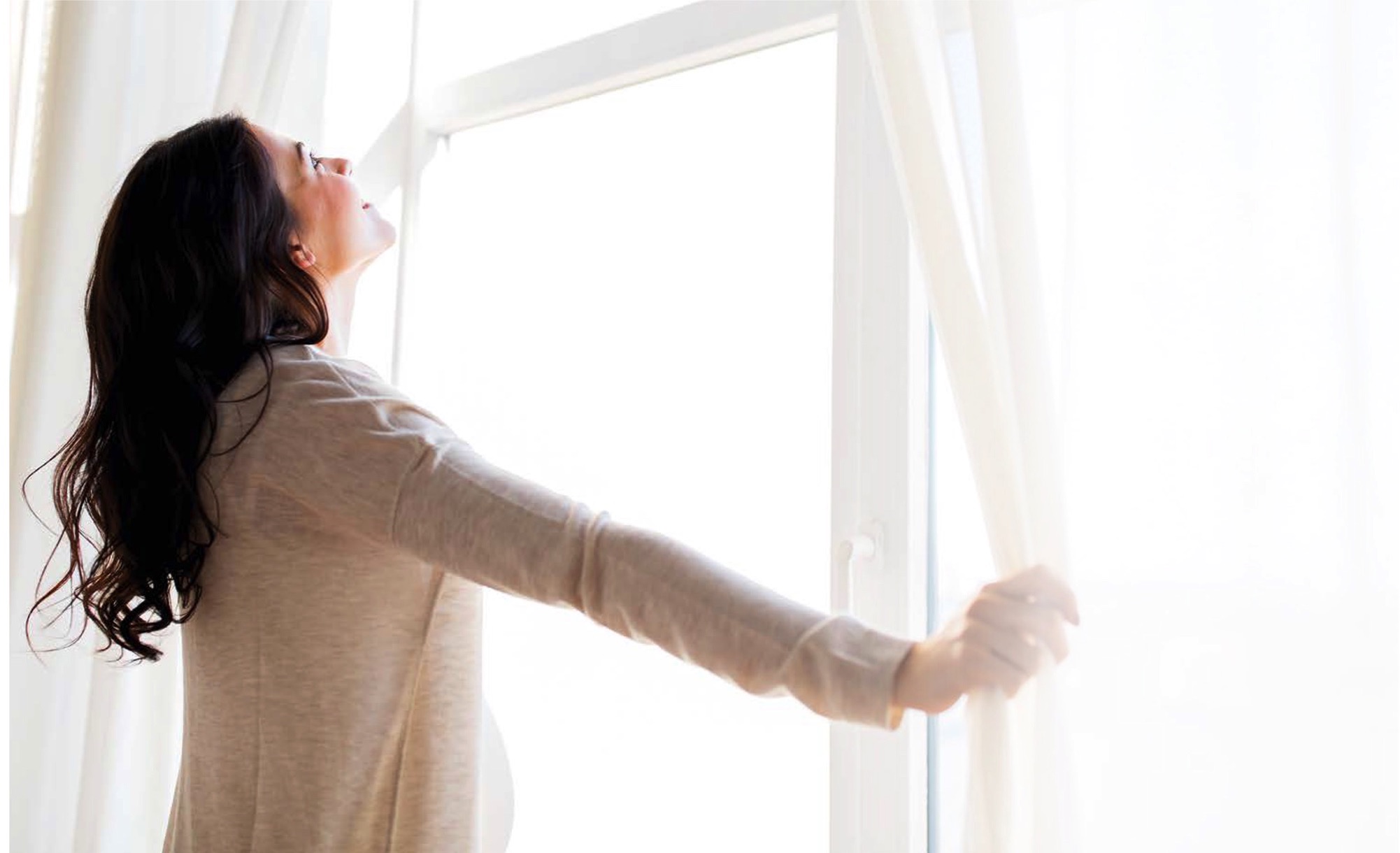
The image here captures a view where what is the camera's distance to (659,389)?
1.62m

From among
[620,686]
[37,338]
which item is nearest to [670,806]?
[620,686]

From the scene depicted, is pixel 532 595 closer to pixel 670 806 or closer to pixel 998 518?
pixel 998 518

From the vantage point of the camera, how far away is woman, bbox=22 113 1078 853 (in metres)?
0.84

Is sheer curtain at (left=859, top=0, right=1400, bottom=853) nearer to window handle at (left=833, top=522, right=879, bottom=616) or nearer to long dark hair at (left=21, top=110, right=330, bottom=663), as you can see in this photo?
window handle at (left=833, top=522, right=879, bottom=616)

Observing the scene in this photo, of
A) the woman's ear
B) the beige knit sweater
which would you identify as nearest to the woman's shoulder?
the beige knit sweater

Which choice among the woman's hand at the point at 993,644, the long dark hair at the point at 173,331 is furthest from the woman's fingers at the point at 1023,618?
the long dark hair at the point at 173,331

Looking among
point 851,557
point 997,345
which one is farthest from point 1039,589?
point 851,557

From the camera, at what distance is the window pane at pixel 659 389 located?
4.86 ft

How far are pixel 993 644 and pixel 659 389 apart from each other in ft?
2.97

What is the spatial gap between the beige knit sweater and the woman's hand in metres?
0.28

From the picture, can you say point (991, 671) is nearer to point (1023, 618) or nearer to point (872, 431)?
point (1023, 618)

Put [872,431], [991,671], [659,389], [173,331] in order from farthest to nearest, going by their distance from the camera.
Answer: [659,389], [872,431], [173,331], [991,671]

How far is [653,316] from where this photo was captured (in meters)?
1.64

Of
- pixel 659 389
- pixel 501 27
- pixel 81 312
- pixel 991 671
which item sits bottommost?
pixel 991 671
